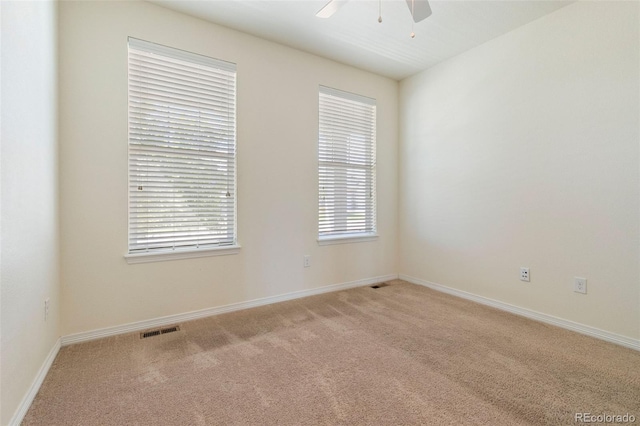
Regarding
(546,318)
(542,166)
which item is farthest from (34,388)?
(542,166)

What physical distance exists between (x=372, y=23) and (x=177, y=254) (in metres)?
2.82

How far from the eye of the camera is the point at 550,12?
8.36 feet

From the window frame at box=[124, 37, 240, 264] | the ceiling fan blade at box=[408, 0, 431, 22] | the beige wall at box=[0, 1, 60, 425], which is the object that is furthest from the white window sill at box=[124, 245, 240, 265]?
the ceiling fan blade at box=[408, 0, 431, 22]

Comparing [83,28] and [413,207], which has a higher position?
[83,28]

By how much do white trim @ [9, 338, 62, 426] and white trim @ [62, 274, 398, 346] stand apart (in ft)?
0.56

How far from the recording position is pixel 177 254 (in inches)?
A: 102

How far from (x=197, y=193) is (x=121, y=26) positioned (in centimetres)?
147

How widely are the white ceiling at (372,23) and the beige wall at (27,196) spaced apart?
3.94ft

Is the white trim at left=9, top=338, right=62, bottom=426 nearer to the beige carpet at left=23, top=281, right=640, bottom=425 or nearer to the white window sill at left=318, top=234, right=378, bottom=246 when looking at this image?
the beige carpet at left=23, top=281, right=640, bottom=425

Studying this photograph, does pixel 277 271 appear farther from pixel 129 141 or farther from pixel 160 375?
pixel 129 141

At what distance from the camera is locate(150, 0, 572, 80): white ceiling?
2453mm

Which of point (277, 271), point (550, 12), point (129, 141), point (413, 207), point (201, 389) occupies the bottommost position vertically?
point (201, 389)

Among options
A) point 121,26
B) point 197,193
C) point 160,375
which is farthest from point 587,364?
point 121,26

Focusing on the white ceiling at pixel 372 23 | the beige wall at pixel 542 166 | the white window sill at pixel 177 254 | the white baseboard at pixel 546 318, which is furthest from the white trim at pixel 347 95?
the white baseboard at pixel 546 318
